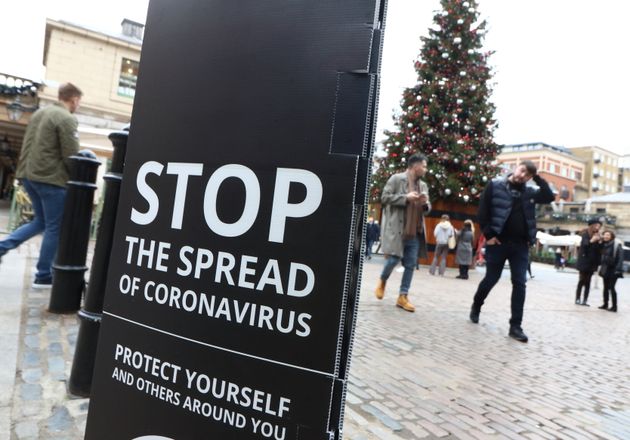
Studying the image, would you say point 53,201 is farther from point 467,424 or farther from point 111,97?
point 111,97

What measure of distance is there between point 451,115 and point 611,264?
817cm

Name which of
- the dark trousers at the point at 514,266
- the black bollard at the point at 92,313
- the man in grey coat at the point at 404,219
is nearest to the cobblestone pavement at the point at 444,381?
the black bollard at the point at 92,313

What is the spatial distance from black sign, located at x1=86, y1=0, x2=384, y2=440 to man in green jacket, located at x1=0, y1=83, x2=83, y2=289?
135 inches

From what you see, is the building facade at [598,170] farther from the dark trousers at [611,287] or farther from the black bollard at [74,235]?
the black bollard at [74,235]

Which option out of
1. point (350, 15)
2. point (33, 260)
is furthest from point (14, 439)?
point (33, 260)

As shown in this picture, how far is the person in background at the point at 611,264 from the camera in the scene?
9499 mm

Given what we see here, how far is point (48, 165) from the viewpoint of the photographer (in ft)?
14.2

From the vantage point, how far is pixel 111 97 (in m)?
22.4

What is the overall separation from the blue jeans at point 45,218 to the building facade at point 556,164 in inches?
3178

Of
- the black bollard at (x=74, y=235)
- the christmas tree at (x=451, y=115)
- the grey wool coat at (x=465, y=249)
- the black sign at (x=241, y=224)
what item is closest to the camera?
the black sign at (x=241, y=224)

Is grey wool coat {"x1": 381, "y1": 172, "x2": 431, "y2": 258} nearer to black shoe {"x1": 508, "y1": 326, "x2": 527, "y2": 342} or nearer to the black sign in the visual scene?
black shoe {"x1": 508, "y1": 326, "x2": 527, "y2": 342}

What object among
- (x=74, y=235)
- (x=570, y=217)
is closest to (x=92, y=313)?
(x=74, y=235)

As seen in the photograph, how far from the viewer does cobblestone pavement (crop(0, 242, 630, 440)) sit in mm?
2398

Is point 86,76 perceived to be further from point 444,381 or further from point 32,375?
point 444,381
